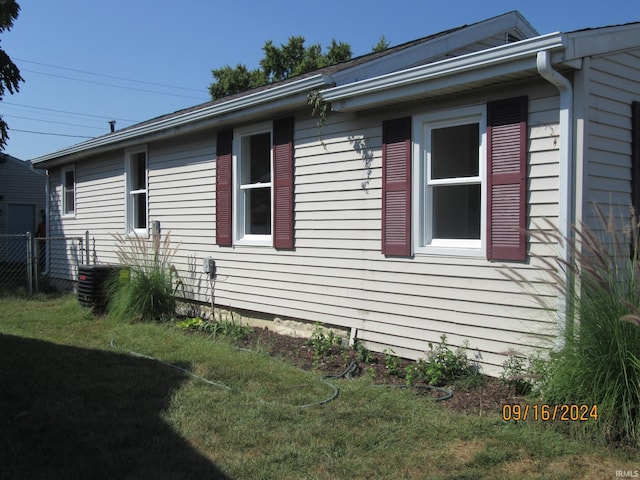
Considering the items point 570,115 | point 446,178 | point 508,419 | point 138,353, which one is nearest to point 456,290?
point 446,178

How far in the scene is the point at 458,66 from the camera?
496 centimetres

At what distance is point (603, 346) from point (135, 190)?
29.9ft

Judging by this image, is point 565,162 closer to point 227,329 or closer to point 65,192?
point 227,329

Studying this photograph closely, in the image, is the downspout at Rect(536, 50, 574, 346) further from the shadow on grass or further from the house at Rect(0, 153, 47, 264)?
the house at Rect(0, 153, 47, 264)

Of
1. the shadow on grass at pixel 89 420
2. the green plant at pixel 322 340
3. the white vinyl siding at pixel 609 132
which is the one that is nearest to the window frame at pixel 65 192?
the shadow on grass at pixel 89 420

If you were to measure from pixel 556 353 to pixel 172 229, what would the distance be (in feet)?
23.0

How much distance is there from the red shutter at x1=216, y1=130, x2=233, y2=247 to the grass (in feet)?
8.58

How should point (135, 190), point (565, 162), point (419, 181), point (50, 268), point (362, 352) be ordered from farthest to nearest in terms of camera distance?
point (50, 268)
point (135, 190)
point (362, 352)
point (419, 181)
point (565, 162)

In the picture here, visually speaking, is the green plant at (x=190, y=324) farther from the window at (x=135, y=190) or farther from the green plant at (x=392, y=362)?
the window at (x=135, y=190)

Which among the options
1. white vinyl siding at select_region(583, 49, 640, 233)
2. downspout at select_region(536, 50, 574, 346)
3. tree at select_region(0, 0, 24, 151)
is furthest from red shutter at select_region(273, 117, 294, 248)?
tree at select_region(0, 0, 24, 151)

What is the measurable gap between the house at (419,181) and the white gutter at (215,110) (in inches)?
1.2

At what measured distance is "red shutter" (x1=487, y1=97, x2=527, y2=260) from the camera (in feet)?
16.0

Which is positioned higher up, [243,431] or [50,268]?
[50,268]

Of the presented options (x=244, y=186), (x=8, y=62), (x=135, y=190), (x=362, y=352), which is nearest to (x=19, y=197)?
(x=8, y=62)
